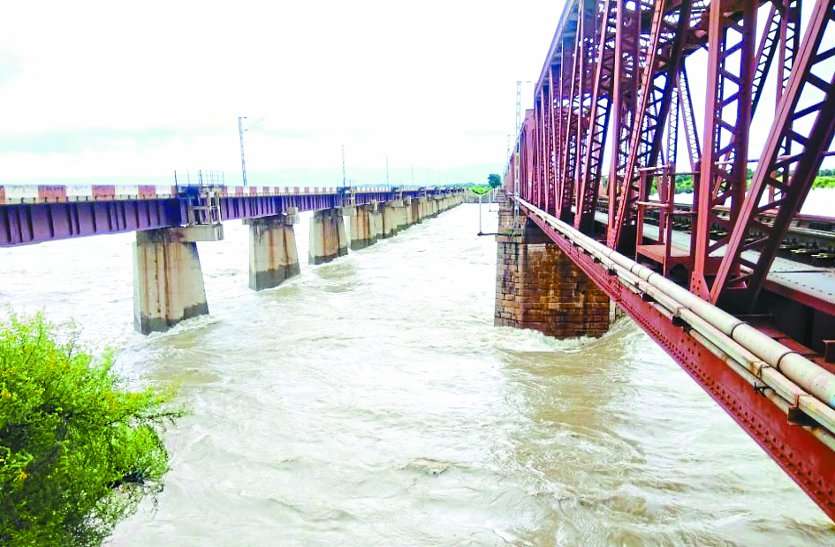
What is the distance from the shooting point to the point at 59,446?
7980 millimetres

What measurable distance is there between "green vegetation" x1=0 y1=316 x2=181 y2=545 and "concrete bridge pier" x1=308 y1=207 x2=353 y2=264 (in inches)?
1522

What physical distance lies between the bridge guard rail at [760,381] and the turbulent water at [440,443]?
17.9 ft

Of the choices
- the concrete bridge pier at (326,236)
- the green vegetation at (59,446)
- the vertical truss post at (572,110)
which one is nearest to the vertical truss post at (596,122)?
the vertical truss post at (572,110)

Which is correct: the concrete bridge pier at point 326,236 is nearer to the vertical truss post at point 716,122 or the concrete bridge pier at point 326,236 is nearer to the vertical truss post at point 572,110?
the vertical truss post at point 572,110

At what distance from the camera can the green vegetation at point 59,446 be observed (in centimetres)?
731

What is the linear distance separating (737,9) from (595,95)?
2.96 metres

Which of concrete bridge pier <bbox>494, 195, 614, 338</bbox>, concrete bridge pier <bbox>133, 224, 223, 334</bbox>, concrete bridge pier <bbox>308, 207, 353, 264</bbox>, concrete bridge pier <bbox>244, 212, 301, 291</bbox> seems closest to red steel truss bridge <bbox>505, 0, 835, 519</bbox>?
concrete bridge pier <bbox>494, 195, 614, 338</bbox>

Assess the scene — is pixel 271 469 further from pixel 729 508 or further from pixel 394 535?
pixel 729 508

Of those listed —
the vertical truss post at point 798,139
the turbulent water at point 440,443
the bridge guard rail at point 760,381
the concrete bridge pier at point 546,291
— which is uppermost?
the vertical truss post at point 798,139

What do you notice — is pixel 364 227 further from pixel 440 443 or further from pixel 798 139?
pixel 798 139

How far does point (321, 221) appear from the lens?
49344 millimetres

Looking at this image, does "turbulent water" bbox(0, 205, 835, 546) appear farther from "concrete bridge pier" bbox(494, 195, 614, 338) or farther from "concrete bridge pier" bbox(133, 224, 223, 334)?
"concrete bridge pier" bbox(133, 224, 223, 334)

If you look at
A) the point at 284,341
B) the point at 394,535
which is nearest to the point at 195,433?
the point at 394,535

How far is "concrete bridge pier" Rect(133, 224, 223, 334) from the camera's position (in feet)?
80.7
